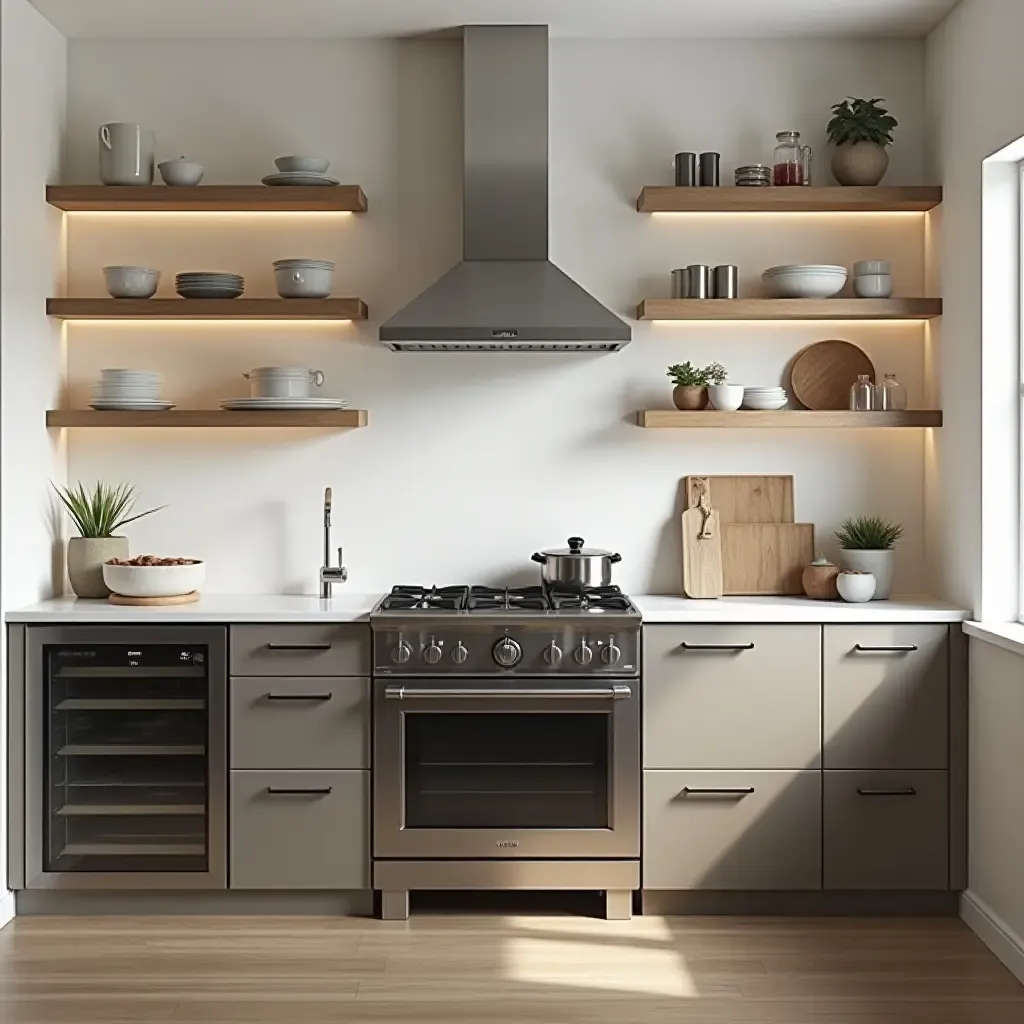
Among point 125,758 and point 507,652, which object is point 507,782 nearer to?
point 507,652

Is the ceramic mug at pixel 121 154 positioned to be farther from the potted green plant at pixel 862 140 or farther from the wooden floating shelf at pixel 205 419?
the potted green plant at pixel 862 140

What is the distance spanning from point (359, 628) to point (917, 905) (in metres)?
1.79

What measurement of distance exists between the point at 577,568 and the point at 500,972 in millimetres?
1199

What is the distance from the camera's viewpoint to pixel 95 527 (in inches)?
160

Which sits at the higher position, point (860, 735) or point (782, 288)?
point (782, 288)


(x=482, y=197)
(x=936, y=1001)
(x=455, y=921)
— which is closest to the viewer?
(x=936, y=1001)

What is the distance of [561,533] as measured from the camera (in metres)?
4.23

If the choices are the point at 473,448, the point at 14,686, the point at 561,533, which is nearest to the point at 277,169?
the point at 473,448

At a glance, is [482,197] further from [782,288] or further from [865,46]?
[865,46]

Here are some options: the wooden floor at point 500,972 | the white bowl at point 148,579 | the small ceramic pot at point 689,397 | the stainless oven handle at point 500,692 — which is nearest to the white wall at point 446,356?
the small ceramic pot at point 689,397

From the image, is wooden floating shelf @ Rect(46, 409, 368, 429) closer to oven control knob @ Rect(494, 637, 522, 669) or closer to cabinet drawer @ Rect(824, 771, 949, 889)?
oven control knob @ Rect(494, 637, 522, 669)

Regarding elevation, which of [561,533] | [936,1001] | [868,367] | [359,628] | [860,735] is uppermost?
[868,367]

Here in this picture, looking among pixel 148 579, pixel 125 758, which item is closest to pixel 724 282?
pixel 148 579

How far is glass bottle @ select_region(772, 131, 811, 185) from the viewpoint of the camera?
13.2ft
